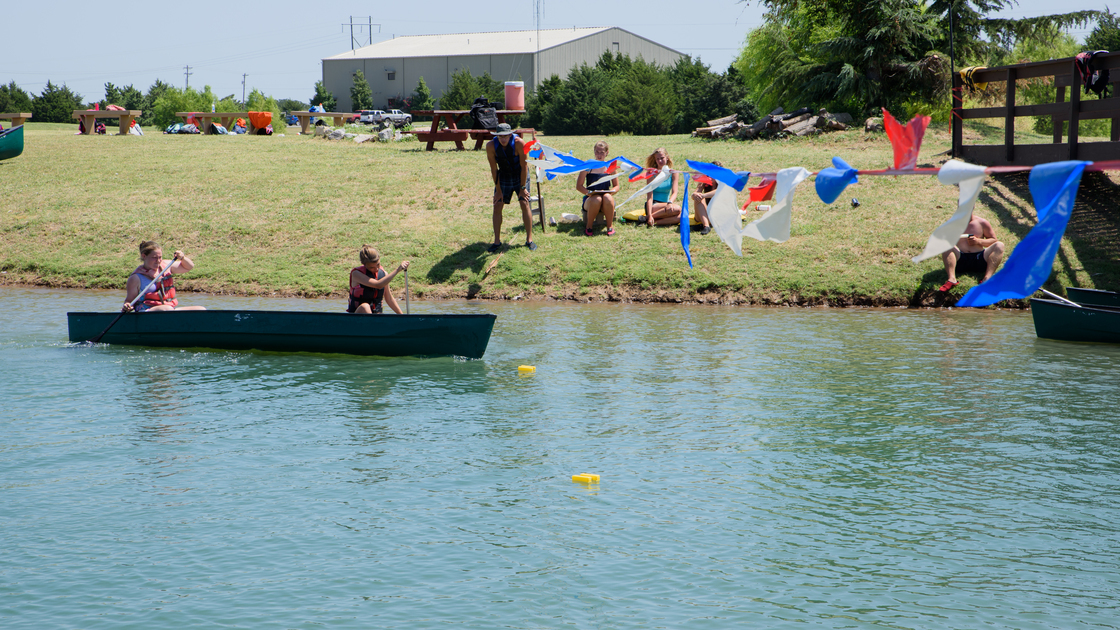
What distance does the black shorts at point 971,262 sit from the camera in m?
13.7

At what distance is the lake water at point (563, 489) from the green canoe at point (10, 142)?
17097 millimetres

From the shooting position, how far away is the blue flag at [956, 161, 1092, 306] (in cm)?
425

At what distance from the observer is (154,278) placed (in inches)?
436

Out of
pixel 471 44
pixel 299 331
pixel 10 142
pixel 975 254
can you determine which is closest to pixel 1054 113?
pixel 975 254

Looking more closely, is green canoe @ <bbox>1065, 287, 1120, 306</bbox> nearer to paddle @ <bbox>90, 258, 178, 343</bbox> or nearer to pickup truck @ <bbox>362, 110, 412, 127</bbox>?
paddle @ <bbox>90, 258, 178, 343</bbox>

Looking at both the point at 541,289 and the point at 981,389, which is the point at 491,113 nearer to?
the point at 541,289

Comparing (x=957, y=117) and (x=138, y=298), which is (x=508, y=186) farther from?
(x=957, y=117)

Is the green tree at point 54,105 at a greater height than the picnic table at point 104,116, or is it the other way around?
the green tree at point 54,105

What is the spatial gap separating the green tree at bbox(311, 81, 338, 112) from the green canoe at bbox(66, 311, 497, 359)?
217 ft

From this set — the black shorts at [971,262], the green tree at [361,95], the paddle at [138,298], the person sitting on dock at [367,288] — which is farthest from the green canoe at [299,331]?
the green tree at [361,95]

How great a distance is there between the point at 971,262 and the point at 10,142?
939 inches

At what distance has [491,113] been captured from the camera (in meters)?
21.3

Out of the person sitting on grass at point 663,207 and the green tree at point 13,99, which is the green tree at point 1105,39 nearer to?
the person sitting on grass at point 663,207

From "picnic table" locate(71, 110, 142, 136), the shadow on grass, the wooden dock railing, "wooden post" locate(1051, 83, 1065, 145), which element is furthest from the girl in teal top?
"picnic table" locate(71, 110, 142, 136)
